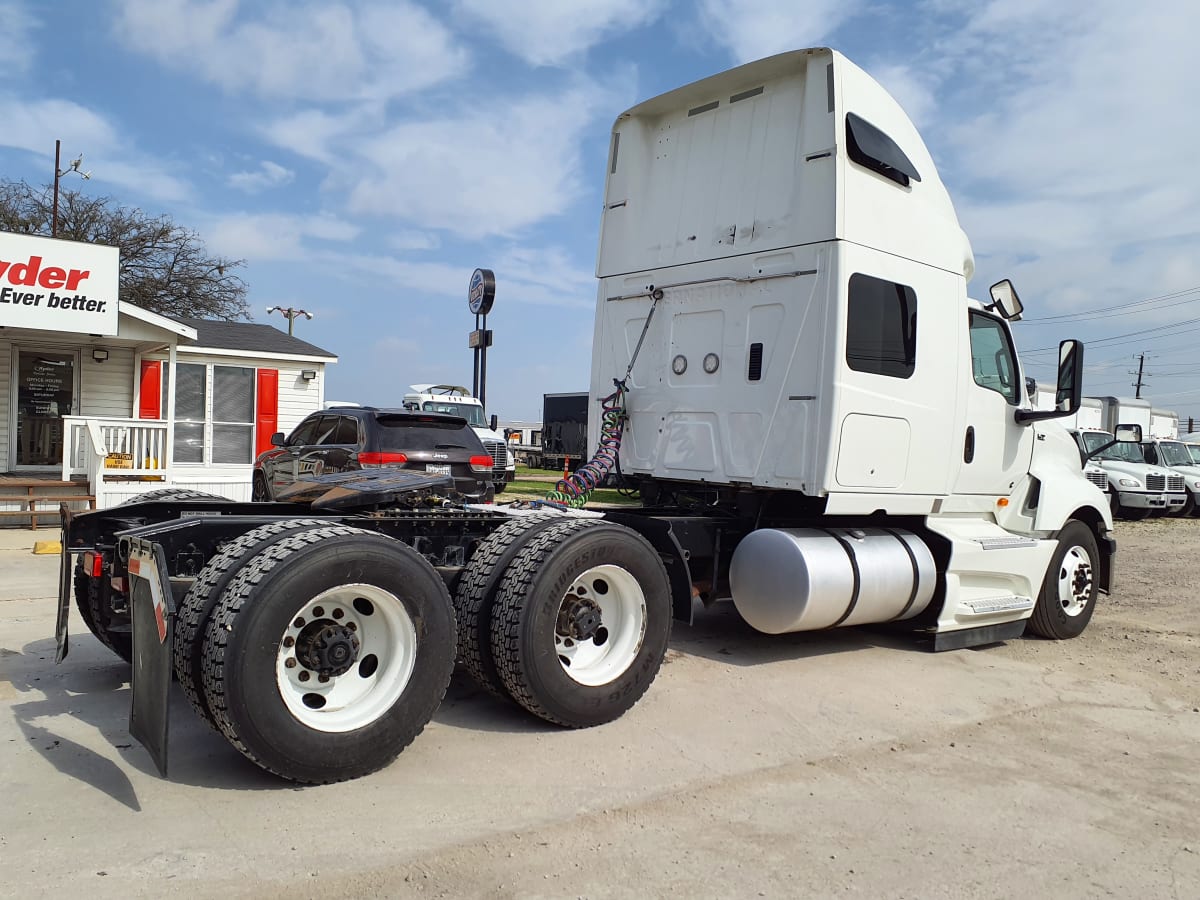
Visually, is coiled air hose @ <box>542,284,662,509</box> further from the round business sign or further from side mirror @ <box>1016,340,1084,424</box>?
the round business sign

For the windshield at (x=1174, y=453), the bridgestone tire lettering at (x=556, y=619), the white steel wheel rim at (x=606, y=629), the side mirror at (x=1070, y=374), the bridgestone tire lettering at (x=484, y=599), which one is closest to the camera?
the bridgestone tire lettering at (x=556, y=619)

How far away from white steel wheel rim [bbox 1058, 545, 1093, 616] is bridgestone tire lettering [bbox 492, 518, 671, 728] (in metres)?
4.06

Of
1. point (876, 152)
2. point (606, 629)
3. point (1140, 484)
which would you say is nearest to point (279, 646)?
point (606, 629)

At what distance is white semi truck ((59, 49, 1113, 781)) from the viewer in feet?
12.0

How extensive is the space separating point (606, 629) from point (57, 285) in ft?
37.4

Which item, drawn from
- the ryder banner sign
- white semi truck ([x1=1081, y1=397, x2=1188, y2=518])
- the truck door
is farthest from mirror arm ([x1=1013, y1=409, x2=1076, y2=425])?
white semi truck ([x1=1081, y1=397, x2=1188, y2=518])

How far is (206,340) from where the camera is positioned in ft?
56.6

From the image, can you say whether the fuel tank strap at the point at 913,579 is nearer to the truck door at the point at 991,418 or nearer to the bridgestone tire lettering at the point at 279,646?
the truck door at the point at 991,418

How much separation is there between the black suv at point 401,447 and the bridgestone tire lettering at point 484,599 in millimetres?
5263

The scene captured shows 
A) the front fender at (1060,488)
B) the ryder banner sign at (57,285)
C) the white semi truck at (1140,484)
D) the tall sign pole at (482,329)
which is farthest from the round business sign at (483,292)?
the front fender at (1060,488)

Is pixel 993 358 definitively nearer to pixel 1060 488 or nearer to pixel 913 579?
pixel 1060 488

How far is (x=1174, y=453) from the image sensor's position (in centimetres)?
2342

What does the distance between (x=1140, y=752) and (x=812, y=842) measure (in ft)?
7.50

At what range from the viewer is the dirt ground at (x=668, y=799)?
299 cm
